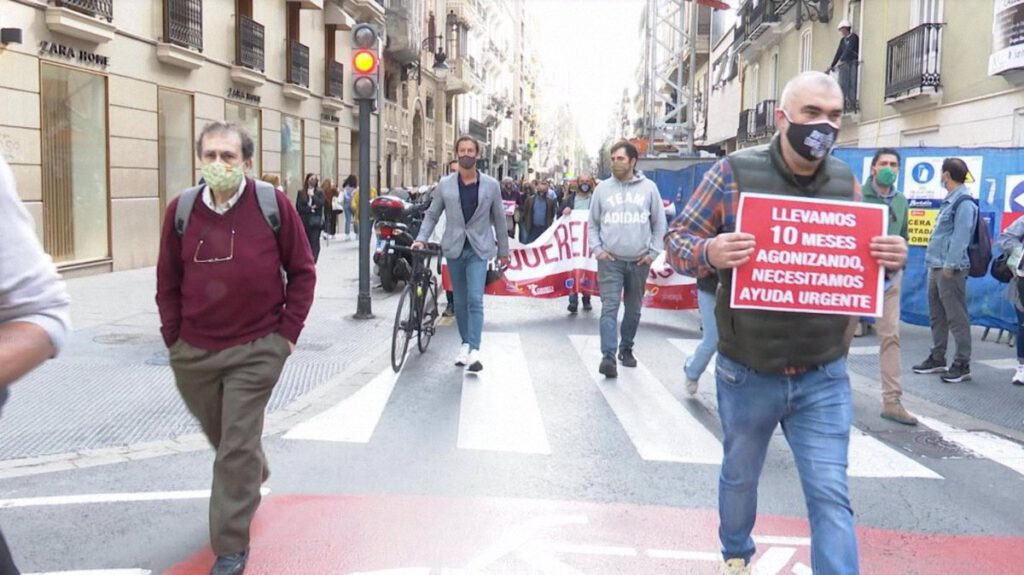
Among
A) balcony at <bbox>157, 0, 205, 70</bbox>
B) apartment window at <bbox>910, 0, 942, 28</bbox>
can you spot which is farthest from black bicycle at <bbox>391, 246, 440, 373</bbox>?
apartment window at <bbox>910, 0, 942, 28</bbox>

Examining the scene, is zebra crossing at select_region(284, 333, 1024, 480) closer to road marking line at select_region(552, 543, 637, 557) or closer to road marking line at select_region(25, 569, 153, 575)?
road marking line at select_region(552, 543, 637, 557)

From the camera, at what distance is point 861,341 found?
10781 mm

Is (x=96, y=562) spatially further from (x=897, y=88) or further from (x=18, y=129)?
(x=897, y=88)

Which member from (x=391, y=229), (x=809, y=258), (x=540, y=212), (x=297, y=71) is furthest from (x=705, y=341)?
(x=297, y=71)

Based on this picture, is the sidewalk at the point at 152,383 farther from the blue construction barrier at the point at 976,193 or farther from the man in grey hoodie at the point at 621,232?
the man in grey hoodie at the point at 621,232

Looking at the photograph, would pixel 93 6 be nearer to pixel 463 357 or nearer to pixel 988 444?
pixel 463 357

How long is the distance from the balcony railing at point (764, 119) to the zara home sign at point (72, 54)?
19.1 metres

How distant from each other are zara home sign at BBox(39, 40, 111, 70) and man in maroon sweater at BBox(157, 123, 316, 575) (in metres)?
11.7

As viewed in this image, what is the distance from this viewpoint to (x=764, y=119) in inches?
1175

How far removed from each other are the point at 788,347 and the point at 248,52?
20.1m

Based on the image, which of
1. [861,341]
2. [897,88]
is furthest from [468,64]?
[861,341]

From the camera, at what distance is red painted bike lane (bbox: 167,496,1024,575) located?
157 inches

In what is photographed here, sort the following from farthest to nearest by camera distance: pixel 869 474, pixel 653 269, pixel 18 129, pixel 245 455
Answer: pixel 18 129 < pixel 653 269 < pixel 869 474 < pixel 245 455

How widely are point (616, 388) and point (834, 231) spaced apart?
455 centimetres
